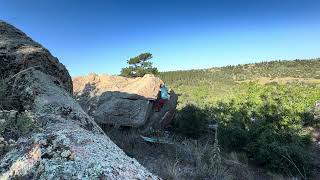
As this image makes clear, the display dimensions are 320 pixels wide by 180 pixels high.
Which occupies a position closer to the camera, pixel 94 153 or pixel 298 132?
pixel 94 153

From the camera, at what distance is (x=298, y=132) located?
18859 millimetres

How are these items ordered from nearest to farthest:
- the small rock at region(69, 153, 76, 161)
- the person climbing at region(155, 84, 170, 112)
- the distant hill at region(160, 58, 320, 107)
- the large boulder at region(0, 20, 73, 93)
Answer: the small rock at region(69, 153, 76, 161) < the large boulder at region(0, 20, 73, 93) < the person climbing at region(155, 84, 170, 112) < the distant hill at region(160, 58, 320, 107)

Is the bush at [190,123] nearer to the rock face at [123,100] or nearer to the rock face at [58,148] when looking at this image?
Answer: the rock face at [123,100]

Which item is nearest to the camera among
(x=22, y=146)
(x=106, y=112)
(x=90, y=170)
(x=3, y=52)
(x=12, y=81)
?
(x=90, y=170)

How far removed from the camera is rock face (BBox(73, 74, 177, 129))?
11641mm

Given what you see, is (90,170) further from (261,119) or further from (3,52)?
(261,119)

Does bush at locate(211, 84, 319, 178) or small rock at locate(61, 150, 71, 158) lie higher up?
small rock at locate(61, 150, 71, 158)

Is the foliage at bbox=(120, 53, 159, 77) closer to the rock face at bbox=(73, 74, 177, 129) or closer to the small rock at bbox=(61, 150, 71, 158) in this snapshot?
the rock face at bbox=(73, 74, 177, 129)

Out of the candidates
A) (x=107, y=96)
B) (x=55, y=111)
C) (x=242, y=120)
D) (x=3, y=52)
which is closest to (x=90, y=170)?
(x=55, y=111)

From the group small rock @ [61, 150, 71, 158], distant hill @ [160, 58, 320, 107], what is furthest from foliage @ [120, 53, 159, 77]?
distant hill @ [160, 58, 320, 107]

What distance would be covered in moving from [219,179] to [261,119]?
14153 mm

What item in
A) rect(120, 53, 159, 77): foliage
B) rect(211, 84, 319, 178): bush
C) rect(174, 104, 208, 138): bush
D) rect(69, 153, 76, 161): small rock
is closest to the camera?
rect(69, 153, 76, 161): small rock

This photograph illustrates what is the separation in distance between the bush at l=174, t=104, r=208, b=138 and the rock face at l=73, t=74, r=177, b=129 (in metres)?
0.39

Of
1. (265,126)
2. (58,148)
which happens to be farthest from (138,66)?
(58,148)
